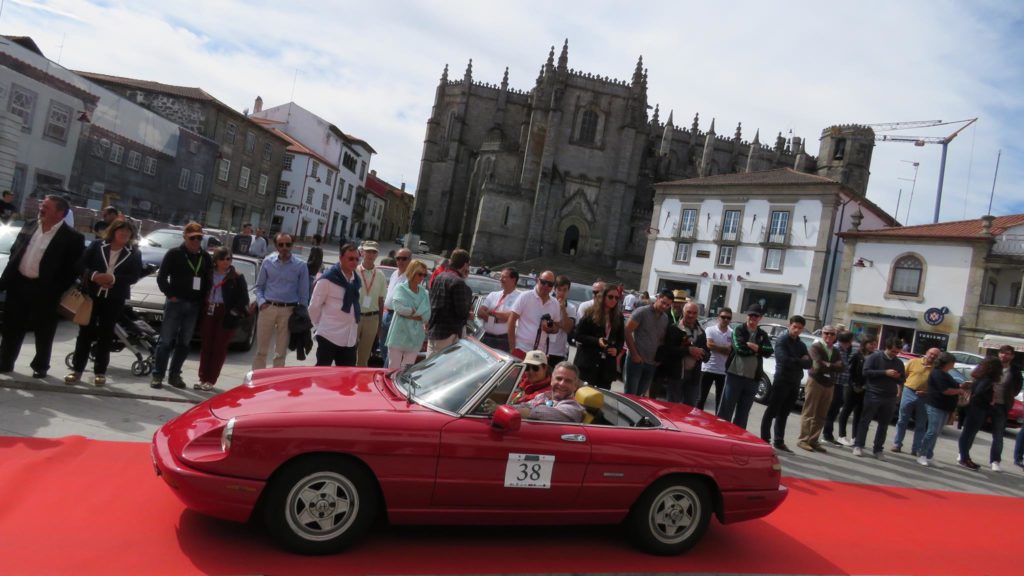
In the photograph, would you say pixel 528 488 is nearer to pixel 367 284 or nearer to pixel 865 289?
pixel 367 284

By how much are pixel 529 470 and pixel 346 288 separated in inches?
140

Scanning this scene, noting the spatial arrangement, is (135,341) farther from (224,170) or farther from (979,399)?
(224,170)

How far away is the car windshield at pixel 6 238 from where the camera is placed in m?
9.51

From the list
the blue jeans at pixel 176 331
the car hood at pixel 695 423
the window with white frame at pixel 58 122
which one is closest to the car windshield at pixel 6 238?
the blue jeans at pixel 176 331

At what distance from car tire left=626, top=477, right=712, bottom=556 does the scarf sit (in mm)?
3749

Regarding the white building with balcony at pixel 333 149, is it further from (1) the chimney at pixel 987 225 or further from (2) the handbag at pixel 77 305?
(2) the handbag at pixel 77 305

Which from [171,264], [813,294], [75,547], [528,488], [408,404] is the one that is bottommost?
[75,547]

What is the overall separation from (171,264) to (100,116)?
27.7 metres

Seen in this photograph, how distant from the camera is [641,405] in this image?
5066 millimetres

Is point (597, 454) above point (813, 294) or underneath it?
underneath

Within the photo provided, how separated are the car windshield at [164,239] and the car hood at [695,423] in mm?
11449

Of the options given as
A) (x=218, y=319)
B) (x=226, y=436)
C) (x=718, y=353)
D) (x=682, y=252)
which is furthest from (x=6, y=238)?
(x=682, y=252)

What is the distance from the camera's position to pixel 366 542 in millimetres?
3900

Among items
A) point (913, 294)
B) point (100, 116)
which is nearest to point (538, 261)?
point (913, 294)
